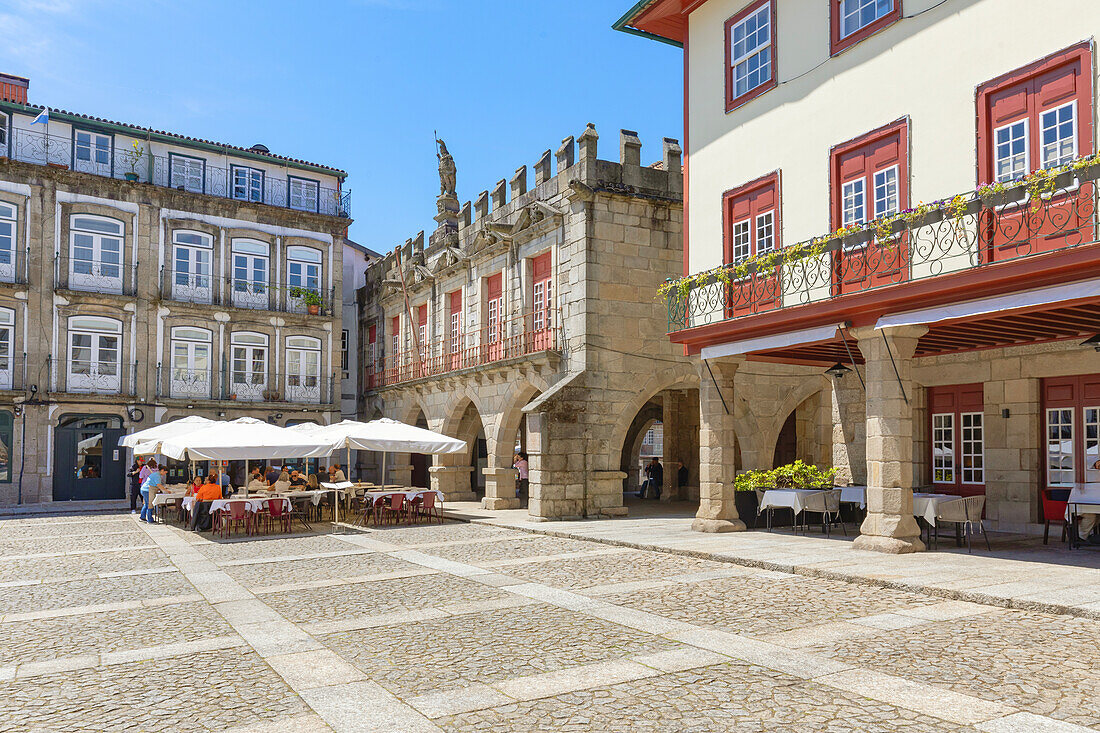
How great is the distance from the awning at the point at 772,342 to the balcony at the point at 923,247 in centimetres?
39

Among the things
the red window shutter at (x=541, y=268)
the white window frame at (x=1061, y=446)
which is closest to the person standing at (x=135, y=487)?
the red window shutter at (x=541, y=268)

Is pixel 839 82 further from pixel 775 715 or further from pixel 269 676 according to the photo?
pixel 269 676

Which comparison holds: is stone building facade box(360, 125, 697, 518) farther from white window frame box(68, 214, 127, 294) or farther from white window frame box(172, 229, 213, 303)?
white window frame box(68, 214, 127, 294)

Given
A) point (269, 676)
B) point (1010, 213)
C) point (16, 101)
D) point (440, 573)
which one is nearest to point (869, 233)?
point (1010, 213)

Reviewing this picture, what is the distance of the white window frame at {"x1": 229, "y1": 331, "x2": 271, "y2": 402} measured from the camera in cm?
2861

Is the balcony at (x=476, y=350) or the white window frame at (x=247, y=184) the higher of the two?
the white window frame at (x=247, y=184)

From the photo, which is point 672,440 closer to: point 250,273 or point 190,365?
point 250,273

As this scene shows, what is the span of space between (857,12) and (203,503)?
13.7 metres

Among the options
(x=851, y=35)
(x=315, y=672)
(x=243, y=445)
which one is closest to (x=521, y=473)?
(x=243, y=445)

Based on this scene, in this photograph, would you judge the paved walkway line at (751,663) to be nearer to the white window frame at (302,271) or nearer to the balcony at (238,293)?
the balcony at (238,293)

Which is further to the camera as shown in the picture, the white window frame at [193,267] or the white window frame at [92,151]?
the white window frame at [193,267]

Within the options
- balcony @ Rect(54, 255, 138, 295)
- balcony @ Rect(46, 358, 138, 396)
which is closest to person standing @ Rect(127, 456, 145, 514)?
balcony @ Rect(46, 358, 138, 396)

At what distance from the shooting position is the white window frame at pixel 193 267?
27.9 m

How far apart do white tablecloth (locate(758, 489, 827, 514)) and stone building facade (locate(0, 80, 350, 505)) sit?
19248 millimetres
